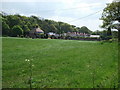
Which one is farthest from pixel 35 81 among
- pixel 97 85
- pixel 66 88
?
pixel 97 85

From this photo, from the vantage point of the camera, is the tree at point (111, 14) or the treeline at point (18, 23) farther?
the tree at point (111, 14)

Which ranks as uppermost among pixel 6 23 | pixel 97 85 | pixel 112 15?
pixel 112 15

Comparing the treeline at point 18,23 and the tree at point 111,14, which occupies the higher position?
the tree at point 111,14

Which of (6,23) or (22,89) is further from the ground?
(6,23)

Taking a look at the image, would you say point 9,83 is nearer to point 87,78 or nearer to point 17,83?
point 17,83

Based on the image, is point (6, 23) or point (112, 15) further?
point (112, 15)

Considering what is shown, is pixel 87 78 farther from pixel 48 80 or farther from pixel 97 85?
pixel 48 80

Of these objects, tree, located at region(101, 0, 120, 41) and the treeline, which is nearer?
the treeline

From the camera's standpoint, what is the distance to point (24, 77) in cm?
407

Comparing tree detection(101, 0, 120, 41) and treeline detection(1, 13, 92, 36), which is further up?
tree detection(101, 0, 120, 41)

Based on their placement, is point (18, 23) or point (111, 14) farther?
point (111, 14)

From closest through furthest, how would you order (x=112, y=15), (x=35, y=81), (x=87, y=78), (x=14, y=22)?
(x=35, y=81) → (x=87, y=78) → (x=14, y=22) → (x=112, y=15)

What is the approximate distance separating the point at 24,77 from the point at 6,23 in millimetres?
8458

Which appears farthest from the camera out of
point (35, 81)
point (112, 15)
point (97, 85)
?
point (112, 15)
